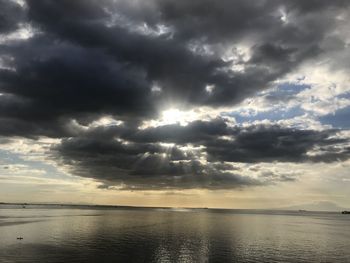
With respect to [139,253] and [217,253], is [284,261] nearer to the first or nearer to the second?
[217,253]

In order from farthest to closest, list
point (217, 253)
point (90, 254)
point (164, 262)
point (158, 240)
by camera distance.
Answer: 1. point (158, 240)
2. point (217, 253)
3. point (90, 254)
4. point (164, 262)

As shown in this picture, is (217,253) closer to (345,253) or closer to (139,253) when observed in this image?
(139,253)

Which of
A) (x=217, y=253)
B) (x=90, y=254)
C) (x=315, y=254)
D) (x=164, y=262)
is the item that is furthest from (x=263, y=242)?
(x=90, y=254)

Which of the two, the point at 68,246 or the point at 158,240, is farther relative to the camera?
the point at 158,240

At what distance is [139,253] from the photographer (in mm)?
87625

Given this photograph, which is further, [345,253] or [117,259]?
[345,253]

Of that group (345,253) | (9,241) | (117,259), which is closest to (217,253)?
(117,259)

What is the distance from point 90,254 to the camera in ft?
275

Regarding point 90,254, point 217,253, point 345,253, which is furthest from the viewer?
point 345,253

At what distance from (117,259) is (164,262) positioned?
10.6m

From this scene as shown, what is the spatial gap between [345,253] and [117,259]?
62.0 metres

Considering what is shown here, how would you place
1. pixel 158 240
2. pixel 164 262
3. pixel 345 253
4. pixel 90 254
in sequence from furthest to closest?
pixel 158 240, pixel 345 253, pixel 90 254, pixel 164 262

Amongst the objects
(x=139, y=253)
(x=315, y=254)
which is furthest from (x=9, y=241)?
(x=315, y=254)

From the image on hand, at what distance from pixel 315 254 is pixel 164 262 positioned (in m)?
42.4
